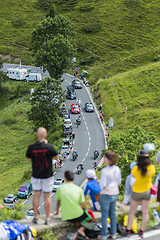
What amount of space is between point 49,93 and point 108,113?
550 inches

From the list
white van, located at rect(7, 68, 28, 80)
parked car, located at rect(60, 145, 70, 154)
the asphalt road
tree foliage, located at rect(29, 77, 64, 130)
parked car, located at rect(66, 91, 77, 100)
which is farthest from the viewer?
white van, located at rect(7, 68, 28, 80)

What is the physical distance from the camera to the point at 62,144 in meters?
63.1

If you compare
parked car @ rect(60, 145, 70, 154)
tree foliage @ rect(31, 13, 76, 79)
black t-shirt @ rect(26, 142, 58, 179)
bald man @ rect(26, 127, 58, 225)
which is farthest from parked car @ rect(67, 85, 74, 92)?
black t-shirt @ rect(26, 142, 58, 179)

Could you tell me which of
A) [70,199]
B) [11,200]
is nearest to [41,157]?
[70,199]

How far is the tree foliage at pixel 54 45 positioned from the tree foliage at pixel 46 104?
10.9m

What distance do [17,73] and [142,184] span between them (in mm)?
89886

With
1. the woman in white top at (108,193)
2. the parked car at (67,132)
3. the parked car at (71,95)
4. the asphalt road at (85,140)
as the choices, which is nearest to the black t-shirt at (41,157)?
the woman in white top at (108,193)

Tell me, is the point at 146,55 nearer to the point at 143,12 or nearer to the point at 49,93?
the point at 143,12

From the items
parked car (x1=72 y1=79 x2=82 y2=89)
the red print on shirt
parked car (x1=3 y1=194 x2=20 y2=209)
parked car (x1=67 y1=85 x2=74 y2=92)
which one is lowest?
parked car (x1=3 y1=194 x2=20 y2=209)

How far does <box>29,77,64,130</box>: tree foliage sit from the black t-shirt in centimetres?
5395

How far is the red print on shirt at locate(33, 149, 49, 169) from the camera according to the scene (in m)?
11.4

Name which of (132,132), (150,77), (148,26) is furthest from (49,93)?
(148,26)

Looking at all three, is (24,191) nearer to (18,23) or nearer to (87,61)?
(87,61)

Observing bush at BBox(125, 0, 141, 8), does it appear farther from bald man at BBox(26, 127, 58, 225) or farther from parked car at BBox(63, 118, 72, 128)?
bald man at BBox(26, 127, 58, 225)
